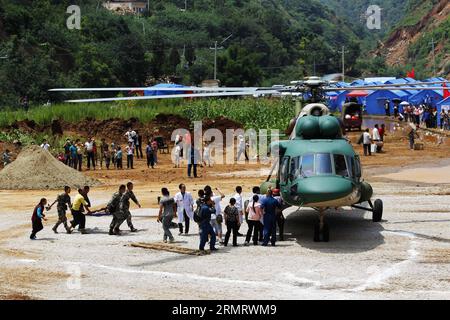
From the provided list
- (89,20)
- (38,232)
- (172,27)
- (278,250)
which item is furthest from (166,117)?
(172,27)

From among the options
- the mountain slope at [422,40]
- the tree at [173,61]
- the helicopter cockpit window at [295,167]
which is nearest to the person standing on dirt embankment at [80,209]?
the helicopter cockpit window at [295,167]

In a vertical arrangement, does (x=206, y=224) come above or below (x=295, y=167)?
below

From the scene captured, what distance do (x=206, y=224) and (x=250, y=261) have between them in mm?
1662

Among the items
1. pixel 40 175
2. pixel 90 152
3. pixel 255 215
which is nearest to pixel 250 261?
pixel 255 215

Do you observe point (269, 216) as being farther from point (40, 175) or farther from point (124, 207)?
point (40, 175)

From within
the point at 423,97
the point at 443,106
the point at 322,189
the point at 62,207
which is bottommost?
the point at 62,207

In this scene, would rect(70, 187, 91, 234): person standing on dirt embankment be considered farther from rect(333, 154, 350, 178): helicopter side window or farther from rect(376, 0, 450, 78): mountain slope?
rect(376, 0, 450, 78): mountain slope

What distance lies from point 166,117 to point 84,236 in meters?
34.4

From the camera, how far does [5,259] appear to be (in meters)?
20.5

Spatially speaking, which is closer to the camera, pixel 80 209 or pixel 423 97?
pixel 80 209

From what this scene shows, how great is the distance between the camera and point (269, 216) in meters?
21.4

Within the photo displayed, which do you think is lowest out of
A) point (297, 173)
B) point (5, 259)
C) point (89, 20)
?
point (5, 259)

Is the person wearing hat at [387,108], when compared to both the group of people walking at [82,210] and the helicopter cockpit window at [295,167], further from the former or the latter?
the helicopter cockpit window at [295,167]
